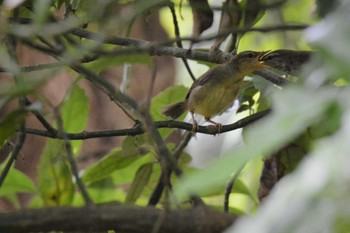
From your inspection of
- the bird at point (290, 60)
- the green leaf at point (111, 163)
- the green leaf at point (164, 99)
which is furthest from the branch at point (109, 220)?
the green leaf at point (164, 99)

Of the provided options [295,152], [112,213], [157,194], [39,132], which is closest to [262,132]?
[112,213]

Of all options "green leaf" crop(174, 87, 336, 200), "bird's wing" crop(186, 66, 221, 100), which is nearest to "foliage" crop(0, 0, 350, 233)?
"green leaf" crop(174, 87, 336, 200)

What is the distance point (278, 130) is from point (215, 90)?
1639 mm

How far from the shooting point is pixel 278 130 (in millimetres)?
397

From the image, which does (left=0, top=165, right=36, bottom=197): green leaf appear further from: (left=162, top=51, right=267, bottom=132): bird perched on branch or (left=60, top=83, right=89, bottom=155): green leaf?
(left=162, top=51, right=267, bottom=132): bird perched on branch

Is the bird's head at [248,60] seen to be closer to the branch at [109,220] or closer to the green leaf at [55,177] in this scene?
the green leaf at [55,177]

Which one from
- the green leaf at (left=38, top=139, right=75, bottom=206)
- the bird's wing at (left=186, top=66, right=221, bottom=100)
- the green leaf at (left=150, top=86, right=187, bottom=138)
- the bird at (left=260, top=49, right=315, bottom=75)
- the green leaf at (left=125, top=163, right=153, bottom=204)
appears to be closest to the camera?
the bird at (left=260, top=49, right=315, bottom=75)

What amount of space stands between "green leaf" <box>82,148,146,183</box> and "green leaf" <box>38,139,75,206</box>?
0.11m

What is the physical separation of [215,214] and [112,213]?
0.10 m

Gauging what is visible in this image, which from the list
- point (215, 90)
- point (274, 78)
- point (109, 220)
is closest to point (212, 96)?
point (215, 90)

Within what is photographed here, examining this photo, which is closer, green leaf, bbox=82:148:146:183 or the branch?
the branch

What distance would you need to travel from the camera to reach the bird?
1211mm

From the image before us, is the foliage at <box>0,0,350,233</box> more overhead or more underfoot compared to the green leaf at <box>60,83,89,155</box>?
more underfoot

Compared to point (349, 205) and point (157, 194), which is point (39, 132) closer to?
point (157, 194)
